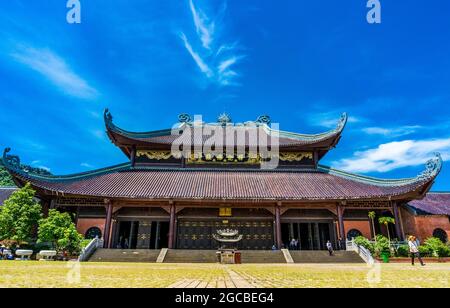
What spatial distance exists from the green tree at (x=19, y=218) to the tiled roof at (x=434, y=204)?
25937mm

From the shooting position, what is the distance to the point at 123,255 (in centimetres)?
1520

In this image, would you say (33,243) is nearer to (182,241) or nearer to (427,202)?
(182,241)

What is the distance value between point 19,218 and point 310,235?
17601 mm

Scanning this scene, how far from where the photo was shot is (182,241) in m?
18.7

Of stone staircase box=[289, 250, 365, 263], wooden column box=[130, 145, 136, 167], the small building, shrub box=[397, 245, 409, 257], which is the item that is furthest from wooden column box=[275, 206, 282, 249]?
wooden column box=[130, 145, 136, 167]

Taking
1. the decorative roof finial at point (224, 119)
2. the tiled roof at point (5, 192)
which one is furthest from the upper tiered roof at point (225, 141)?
the tiled roof at point (5, 192)

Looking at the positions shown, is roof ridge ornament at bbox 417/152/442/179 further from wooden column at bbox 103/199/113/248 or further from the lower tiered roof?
wooden column at bbox 103/199/113/248

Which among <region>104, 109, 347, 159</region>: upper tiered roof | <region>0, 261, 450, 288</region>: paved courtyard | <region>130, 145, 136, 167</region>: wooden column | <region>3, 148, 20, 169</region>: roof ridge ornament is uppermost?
<region>104, 109, 347, 159</region>: upper tiered roof

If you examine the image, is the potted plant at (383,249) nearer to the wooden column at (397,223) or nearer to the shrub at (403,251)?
the shrub at (403,251)


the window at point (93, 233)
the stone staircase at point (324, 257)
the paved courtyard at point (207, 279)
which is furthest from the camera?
the window at point (93, 233)

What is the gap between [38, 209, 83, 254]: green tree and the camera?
46.8 feet

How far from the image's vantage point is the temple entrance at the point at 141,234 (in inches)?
732

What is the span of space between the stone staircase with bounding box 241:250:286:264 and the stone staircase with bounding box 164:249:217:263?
1.72m
